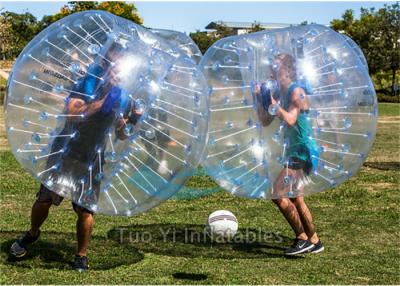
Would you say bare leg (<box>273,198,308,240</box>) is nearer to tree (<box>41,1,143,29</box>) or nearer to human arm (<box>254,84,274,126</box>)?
human arm (<box>254,84,274,126</box>)

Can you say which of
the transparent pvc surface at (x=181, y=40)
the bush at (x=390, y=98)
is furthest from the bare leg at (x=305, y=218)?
the bush at (x=390, y=98)

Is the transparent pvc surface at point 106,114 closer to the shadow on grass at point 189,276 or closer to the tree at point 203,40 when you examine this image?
the shadow on grass at point 189,276

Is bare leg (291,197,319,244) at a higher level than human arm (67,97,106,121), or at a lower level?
lower

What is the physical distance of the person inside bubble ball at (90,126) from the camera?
186 inches

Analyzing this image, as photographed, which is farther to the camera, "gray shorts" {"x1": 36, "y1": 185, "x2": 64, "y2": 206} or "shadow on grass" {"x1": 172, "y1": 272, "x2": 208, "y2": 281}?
"gray shorts" {"x1": 36, "y1": 185, "x2": 64, "y2": 206}

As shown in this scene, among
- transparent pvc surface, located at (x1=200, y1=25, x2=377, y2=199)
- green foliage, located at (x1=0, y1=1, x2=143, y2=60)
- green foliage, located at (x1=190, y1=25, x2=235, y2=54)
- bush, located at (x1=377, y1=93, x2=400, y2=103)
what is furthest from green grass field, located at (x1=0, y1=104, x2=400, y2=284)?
green foliage, located at (x1=190, y1=25, x2=235, y2=54)

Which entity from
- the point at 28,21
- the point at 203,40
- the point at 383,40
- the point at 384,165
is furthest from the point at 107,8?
the point at 384,165

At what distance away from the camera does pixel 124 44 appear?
4.84 m

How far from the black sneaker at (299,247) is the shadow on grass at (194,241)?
0.10 metres

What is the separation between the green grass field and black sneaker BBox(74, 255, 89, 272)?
6 centimetres

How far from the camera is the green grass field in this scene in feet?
17.1

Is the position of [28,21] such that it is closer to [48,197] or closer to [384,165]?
[384,165]

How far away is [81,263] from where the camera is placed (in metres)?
5.31

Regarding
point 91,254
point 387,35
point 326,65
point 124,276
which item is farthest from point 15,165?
point 387,35
